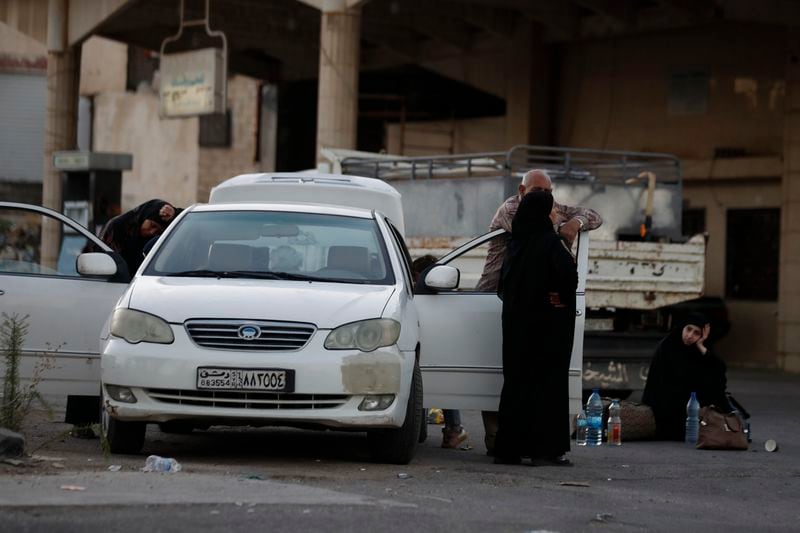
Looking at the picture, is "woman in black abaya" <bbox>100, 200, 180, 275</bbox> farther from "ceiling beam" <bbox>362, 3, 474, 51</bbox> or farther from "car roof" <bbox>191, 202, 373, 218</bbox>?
"ceiling beam" <bbox>362, 3, 474, 51</bbox>

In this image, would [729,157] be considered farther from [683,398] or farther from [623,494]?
[623,494]

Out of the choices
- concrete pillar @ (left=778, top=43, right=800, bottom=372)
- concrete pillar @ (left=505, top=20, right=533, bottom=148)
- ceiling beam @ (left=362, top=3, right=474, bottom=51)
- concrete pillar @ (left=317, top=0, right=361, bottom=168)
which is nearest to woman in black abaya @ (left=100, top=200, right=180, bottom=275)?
concrete pillar @ (left=317, top=0, right=361, bottom=168)

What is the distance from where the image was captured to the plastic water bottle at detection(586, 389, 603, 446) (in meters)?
12.3

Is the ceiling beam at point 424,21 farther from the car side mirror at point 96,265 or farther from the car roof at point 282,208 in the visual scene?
the car side mirror at point 96,265

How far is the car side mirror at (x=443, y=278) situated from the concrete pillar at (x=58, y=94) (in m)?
23.5

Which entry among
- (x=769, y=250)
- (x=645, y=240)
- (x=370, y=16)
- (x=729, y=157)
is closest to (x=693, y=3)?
(x=729, y=157)

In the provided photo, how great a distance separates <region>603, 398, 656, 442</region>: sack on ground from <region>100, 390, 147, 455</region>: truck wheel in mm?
4518

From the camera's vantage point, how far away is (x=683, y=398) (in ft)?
42.4

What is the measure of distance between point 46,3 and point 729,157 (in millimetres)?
14741

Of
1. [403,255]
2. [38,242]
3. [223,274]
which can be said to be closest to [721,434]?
[403,255]

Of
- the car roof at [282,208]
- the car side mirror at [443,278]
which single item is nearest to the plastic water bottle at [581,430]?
the car side mirror at [443,278]

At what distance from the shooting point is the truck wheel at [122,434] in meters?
9.48

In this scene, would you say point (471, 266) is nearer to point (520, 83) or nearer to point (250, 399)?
point (250, 399)

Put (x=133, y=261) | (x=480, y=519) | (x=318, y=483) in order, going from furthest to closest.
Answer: (x=133, y=261) → (x=318, y=483) → (x=480, y=519)
